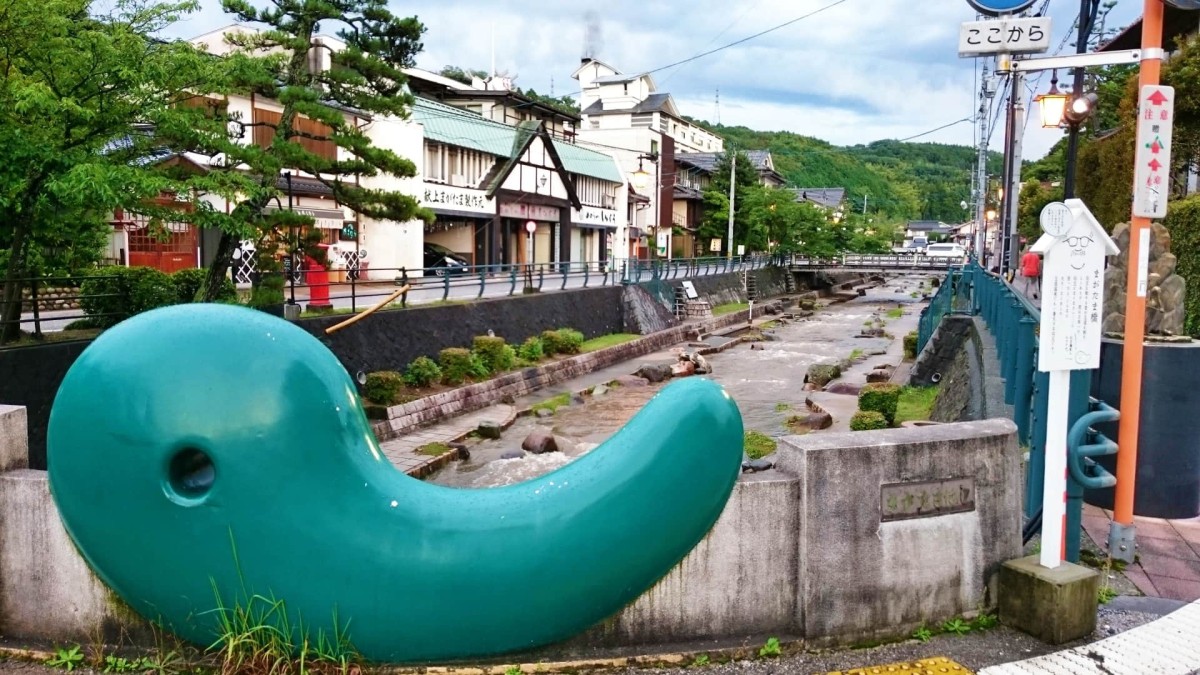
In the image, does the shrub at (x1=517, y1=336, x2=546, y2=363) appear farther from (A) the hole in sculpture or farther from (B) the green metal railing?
(A) the hole in sculpture

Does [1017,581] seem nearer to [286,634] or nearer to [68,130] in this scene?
[286,634]

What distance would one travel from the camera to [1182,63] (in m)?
17.2

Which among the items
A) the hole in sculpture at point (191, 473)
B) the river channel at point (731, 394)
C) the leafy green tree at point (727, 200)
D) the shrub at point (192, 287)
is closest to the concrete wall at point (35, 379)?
the shrub at point (192, 287)

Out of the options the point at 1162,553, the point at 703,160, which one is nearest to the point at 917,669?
the point at 1162,553

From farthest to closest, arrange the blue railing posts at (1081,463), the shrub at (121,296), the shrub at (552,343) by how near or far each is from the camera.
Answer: the shrub at (552,343) < the shrub at (121,296) < the blue railing posts at (1081,463)

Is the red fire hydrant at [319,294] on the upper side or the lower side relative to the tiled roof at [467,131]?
lower

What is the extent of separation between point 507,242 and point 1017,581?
129 ft

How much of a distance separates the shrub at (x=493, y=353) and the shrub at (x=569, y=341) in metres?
3.44

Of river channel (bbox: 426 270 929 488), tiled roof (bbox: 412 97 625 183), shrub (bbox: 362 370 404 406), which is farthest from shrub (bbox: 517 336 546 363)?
tiled roof (bbox: 412 97 625 183)

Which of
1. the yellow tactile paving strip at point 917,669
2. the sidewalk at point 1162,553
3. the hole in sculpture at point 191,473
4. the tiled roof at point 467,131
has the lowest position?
the sidewalk at point 1162,553

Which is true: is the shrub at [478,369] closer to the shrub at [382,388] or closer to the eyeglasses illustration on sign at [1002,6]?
the shrub at [382,388]

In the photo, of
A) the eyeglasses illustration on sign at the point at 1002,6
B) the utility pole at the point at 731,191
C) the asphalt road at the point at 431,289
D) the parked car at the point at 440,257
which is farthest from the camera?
the utility pole at the point at 731,191

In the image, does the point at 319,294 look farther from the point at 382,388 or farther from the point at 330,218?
the point at 330,218

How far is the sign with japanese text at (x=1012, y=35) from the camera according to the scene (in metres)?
7.16
